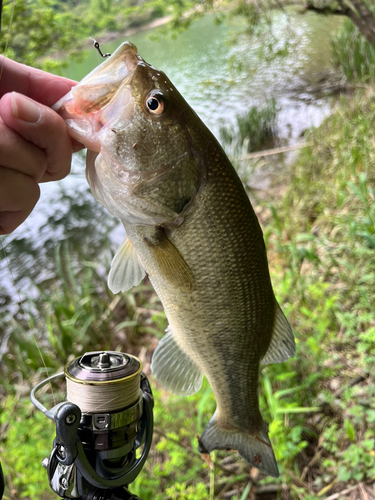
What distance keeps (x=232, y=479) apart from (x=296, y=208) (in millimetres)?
3298

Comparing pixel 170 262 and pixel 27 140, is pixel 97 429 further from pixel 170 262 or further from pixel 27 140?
pixel 27 140

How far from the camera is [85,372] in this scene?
96 centimetres

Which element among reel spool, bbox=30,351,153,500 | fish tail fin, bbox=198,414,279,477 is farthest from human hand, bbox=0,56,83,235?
fish tail fin, bbox=198,414,279,477

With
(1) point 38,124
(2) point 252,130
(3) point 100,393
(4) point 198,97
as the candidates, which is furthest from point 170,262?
(4) point 198,97

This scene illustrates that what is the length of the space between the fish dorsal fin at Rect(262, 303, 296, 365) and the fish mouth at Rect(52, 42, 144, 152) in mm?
895

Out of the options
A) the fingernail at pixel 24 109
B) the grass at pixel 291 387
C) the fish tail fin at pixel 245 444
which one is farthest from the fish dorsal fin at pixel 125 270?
the grass at pixel 291 387

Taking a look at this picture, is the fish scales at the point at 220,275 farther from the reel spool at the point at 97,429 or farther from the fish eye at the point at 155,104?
the reel spool at the point at 97,429

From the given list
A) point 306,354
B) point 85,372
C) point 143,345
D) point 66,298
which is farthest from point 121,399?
point 66,298

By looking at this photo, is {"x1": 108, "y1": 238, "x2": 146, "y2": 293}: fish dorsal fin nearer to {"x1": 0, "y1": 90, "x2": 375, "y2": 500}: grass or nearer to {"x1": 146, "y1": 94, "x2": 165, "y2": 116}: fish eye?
{"x1": 146, "y1": 94, "x2": 165, "y2": 116}: fish eye

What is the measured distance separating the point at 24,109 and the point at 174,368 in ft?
3.45

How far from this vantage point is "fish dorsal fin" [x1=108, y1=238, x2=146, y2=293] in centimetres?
130

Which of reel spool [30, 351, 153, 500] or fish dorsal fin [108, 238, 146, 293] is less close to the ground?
fish dorsal fin [108, 238, 146, 293]

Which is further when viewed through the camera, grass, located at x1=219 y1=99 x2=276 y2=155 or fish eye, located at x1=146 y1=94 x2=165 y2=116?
grass, located at x1=219 y1=99 x2=276 y2=155

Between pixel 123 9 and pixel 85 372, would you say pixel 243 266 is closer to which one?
pixel 85 372
